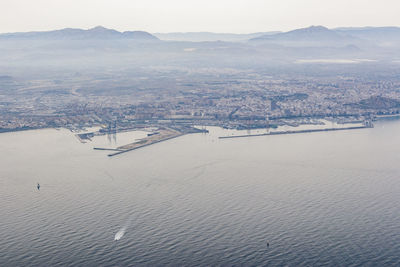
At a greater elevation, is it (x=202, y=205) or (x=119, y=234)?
(x=202, y=205)

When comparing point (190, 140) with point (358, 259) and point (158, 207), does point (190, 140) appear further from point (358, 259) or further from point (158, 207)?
point (358, 259)

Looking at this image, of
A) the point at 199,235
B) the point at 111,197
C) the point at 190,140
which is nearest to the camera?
the point at 199,235

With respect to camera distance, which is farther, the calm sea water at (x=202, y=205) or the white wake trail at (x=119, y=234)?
the white wake trail at (x=119, y=234)

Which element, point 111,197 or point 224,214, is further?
point 111,197

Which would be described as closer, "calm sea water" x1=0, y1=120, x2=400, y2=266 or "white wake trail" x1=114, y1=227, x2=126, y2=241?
"calm sea water" x1=0, y1=120, x2=400, y2=266

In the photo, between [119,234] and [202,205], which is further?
[202,205]

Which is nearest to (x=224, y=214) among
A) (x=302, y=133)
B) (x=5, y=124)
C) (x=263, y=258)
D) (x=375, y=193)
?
(x=263, y=258)

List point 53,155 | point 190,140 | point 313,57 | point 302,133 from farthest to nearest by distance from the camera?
1. point 313,57
2. point 302,133
3. point 190,140
4. point 53,155
